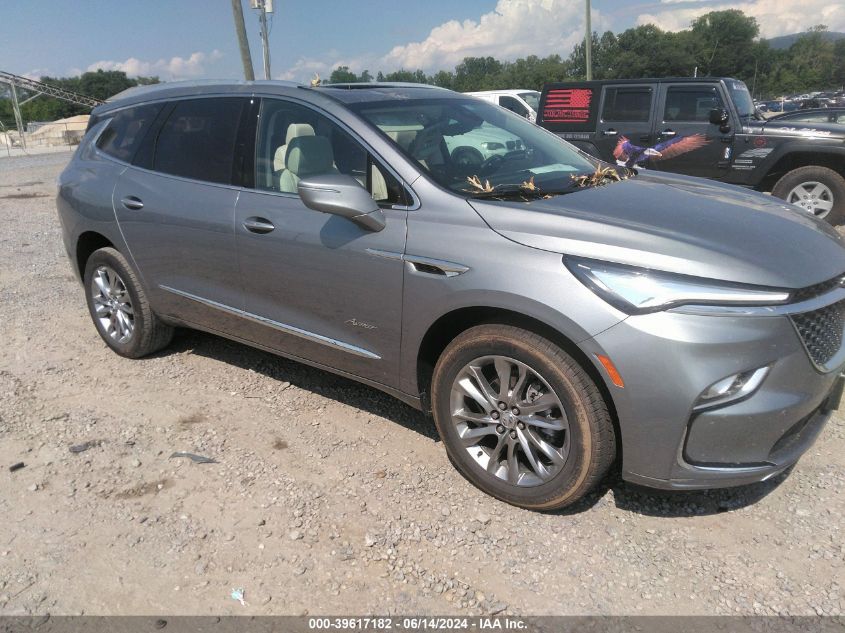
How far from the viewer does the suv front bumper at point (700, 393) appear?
2340mm

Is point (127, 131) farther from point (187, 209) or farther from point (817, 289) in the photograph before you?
point (817, 289)

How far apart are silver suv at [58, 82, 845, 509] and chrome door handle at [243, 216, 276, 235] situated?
2 centimetres

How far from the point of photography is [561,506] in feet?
9.21

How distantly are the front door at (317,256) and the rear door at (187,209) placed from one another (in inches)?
7.8

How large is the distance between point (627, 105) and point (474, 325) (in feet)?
25.5

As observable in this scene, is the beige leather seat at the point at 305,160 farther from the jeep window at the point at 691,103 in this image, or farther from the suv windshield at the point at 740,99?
the suv windshield at the point at 740,99

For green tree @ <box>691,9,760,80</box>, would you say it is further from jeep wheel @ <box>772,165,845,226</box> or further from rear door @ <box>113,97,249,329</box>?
rear door @ <box>113,97,249,329</box>

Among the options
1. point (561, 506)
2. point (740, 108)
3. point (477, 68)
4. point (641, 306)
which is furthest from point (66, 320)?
point (477, 68)

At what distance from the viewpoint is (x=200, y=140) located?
12.9ft

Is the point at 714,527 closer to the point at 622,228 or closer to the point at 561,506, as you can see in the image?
the point at 561,506

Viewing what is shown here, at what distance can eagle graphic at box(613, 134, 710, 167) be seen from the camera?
8.95 m

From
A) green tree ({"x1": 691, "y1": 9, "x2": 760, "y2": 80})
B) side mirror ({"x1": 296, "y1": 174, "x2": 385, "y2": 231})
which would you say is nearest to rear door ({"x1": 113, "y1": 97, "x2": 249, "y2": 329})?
side mirror ({"x1": 296, "y1": 174, "x2": 385, "y2": 231})

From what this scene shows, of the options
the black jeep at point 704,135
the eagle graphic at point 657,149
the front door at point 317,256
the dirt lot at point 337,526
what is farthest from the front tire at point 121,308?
the black jeep at point 704,135

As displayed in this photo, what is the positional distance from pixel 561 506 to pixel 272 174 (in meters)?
2.23
